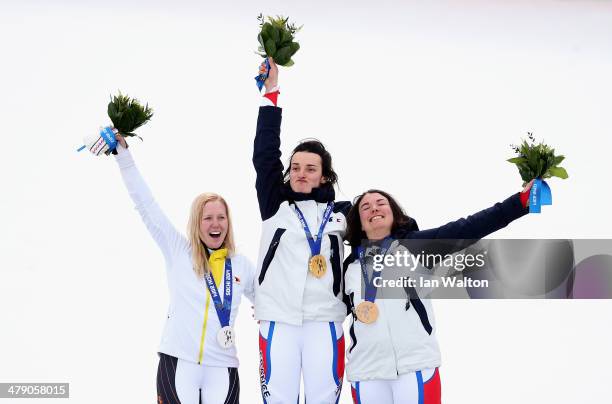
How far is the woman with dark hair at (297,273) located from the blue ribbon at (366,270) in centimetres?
11

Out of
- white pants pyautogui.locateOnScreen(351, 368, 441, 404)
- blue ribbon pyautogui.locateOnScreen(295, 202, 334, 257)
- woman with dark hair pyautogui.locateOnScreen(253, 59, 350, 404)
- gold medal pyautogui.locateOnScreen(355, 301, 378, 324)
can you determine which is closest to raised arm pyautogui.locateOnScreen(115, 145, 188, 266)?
woman with dark hair pyautogui.locateOnScreen(253, 59, 350, 404)

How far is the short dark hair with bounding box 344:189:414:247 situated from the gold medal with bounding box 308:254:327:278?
16 centimetres

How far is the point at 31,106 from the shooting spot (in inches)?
160

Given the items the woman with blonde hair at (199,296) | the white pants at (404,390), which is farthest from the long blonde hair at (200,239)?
the white pants at (404,390)

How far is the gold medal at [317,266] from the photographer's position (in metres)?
2.49

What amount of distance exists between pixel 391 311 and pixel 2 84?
2.98 metres

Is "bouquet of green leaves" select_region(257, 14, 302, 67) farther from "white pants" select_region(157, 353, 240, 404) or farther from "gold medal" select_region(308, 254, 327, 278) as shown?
"white pants" select_region(157, 353, 240, 404)

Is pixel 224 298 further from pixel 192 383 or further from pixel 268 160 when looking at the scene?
pixel 268 160

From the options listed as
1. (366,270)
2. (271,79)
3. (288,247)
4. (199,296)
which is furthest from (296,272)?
(271,79)

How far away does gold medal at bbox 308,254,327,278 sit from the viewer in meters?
2.49

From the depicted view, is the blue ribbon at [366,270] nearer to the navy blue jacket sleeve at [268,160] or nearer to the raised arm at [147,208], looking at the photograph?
the navy blue jacket sleeve at [268,160]

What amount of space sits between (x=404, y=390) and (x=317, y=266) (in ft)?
1.78

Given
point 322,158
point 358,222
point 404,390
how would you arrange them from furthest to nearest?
point 322,158 → point 358,222 → point 404,390

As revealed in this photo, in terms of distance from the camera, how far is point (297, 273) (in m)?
2.51
